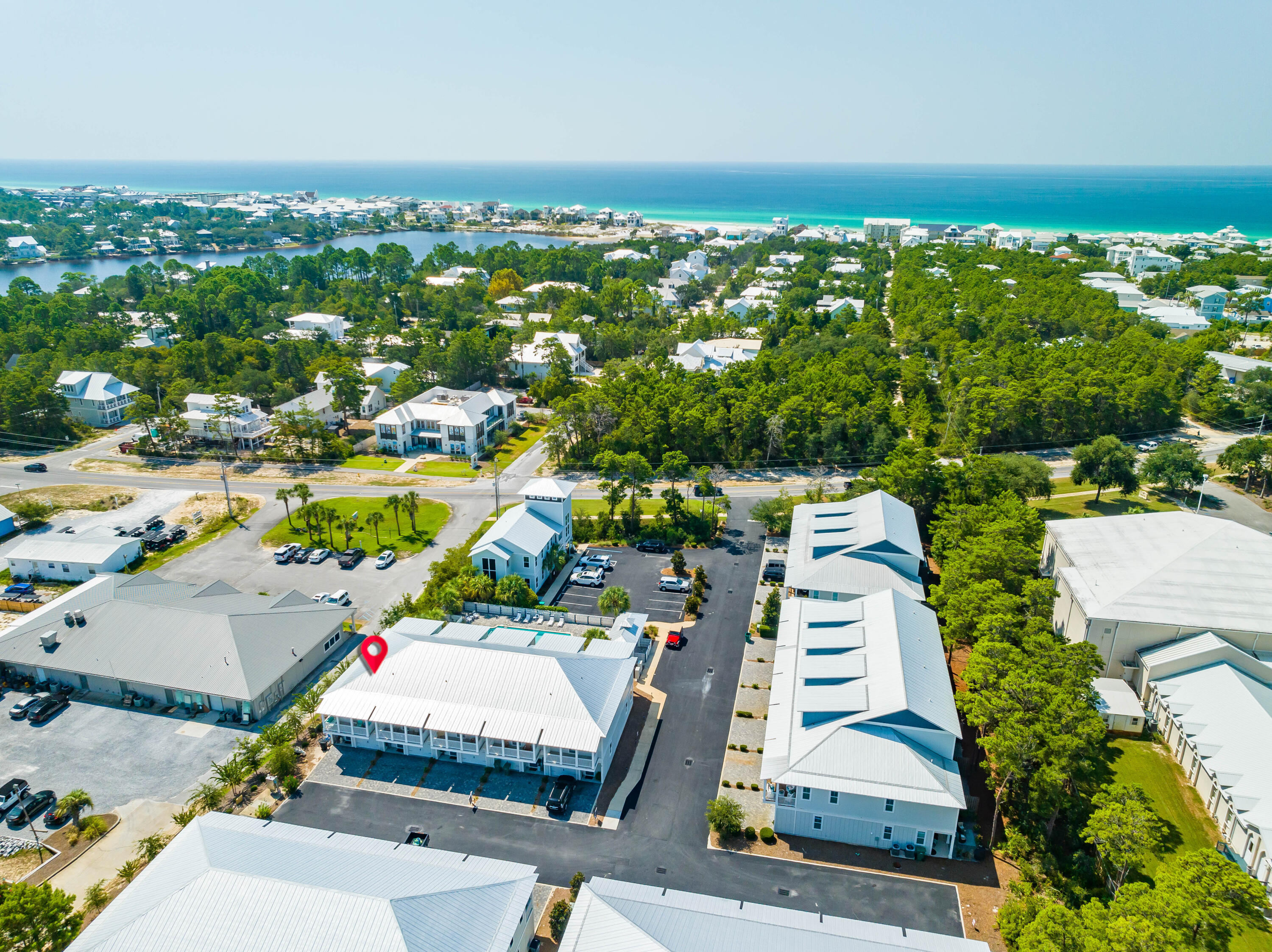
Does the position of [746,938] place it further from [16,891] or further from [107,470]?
[107,470]

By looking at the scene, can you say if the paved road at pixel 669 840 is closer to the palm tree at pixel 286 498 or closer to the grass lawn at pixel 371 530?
the grass lawn at pixel 371 530

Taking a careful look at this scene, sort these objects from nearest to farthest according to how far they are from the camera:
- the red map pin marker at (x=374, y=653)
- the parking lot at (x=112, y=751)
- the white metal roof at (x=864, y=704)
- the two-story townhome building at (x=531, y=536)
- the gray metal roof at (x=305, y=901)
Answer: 1. the gray metal roof at (x=305, y=901)
2. the white metal roof at (x=864, y=704)
3. the parking lot at (x=112, y=751)
4. the red map pin marker at (x=374, y=653)
5. the two-story townhome building at (x=531, y=536)

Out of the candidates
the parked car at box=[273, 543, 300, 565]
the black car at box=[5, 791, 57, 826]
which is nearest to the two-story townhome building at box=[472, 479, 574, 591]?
the parked car at box=[273, 543, 300, 565]

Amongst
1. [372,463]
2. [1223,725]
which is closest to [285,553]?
[372,463]

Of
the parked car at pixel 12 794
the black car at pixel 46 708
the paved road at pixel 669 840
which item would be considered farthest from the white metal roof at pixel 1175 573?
the black car at pixel 46 708

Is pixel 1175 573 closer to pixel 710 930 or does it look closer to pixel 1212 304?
pixel 710 930

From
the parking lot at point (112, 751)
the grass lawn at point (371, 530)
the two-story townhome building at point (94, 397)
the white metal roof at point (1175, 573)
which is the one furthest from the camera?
Answer: the two-story townhome building at point (94, 397)
